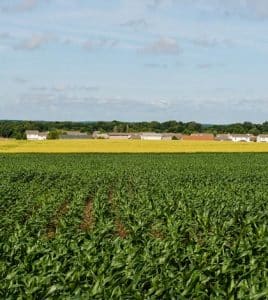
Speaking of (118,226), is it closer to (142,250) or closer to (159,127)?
(142,250)

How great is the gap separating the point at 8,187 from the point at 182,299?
19.5 meters

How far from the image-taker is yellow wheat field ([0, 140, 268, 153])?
6831cm

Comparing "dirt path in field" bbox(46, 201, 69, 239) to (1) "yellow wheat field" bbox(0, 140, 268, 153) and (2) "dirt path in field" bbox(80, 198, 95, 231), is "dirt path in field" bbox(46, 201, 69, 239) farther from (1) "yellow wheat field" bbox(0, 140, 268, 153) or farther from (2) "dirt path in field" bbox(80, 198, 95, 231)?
(1) "yellow wheat field" bbox(0, 140, 268, 153)

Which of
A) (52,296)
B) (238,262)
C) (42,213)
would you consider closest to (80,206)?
(42,213)

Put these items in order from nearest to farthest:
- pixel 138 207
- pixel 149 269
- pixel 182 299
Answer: pixel 182 299 → pixel 149 269 → pixel 138 207

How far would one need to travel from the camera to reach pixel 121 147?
235ft

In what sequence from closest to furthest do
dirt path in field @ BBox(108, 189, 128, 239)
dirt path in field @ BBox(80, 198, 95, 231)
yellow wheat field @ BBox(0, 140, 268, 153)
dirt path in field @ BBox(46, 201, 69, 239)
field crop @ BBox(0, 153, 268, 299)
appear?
field crop @ BBox(0, 153, 268, 299), dirt path in field @ BBox(46, 201, 69, 239), dirt path in field @ BBox(108, 189, 128, 239), dirt path in field @ BBox(80, 198, 95, 231), yellow wheat field @ BBox(0, 140, 268, 153)

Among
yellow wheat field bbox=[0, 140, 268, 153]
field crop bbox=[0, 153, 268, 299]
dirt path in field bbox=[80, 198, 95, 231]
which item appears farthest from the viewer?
yellow wheat field bbox=[0, 140, 268, 153]

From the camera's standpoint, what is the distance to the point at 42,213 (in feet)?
60.0

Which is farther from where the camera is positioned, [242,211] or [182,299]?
[242,211]

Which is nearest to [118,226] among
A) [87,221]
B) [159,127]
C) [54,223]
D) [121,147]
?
[87,221]

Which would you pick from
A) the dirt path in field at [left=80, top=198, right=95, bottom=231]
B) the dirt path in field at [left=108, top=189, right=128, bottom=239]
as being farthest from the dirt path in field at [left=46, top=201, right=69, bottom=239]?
the dirt path in field at [left=108, top=189, right=128, bottom=239]

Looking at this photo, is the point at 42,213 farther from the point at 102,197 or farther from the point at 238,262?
the point at 238,262

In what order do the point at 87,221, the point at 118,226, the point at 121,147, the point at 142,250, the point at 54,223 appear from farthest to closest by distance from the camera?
the point at 121,147
the point at 87,221
the point at 54,223
the point at 118,226
the point at 142,250
